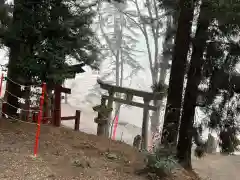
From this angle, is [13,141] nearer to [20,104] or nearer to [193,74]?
[20,104]

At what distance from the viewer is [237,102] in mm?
8766

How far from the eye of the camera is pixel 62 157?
6.69 m

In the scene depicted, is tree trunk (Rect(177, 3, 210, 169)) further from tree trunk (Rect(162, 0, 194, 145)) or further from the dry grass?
the dry grass

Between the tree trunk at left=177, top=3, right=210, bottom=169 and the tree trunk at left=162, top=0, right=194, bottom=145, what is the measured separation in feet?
0.92

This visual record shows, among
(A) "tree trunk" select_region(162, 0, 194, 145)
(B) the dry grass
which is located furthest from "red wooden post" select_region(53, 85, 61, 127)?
(A) "tree trunk" select_region(162, 0, 194, 145)

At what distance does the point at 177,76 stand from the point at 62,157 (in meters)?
3.76

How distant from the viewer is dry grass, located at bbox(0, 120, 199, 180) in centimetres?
580

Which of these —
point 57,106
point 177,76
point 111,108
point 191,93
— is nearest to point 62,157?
point 57,106

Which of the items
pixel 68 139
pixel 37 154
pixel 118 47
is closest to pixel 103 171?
pixel 37 154

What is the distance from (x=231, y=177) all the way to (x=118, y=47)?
55.9 feet

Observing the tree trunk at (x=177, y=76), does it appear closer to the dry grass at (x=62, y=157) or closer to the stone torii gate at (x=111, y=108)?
the dry grass at (x=62, y=157)

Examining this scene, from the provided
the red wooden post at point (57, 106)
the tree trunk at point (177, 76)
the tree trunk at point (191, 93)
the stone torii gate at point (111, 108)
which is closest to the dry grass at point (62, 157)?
the red wooden post at point (57, 106)

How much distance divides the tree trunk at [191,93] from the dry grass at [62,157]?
64.0 inches

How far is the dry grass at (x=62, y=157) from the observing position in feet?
19.0
